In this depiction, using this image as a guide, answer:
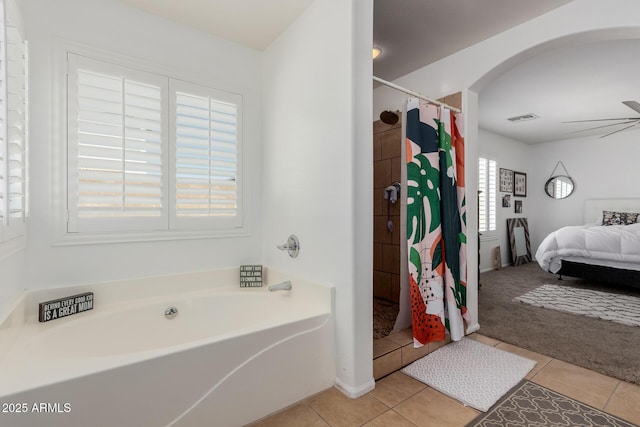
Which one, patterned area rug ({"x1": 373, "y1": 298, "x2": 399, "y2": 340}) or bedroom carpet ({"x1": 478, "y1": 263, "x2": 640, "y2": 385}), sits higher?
patterned area rug ({"x1": 373, "y1": 298, "x2": 399, "y2": 340})

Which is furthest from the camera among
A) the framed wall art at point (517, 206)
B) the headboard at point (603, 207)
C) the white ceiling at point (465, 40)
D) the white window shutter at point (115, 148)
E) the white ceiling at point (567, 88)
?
the framed wall art at point (517, 206)

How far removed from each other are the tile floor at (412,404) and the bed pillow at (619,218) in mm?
Answer: 4937

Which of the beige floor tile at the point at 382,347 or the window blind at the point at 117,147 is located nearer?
the window blind at the point at 117,147

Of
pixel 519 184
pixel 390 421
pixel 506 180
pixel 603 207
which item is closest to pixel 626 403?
pixel 390 421

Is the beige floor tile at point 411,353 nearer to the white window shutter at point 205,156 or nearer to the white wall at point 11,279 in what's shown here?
the white window shutter at point 205,156

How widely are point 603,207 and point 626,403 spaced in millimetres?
5900

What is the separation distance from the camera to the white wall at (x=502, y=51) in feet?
6.56

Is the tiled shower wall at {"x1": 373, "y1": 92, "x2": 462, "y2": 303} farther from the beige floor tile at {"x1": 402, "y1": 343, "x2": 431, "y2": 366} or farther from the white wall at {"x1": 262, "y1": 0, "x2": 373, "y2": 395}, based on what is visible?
the white wall at {"x1": 262, "y1": 0, "x2": 373, "y2": 395}

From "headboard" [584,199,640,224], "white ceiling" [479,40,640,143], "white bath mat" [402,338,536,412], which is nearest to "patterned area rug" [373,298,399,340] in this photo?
"white bath mat" [402,338,536,412]

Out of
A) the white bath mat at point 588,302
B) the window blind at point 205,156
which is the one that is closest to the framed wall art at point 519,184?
the white bath mat at point 588,302

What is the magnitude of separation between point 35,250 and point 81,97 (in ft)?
3.04

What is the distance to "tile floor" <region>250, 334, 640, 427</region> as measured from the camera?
154 centimetres

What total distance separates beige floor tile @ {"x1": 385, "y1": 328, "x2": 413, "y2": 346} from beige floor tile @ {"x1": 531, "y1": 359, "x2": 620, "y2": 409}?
77 centimetres

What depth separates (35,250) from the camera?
1.73 meters
